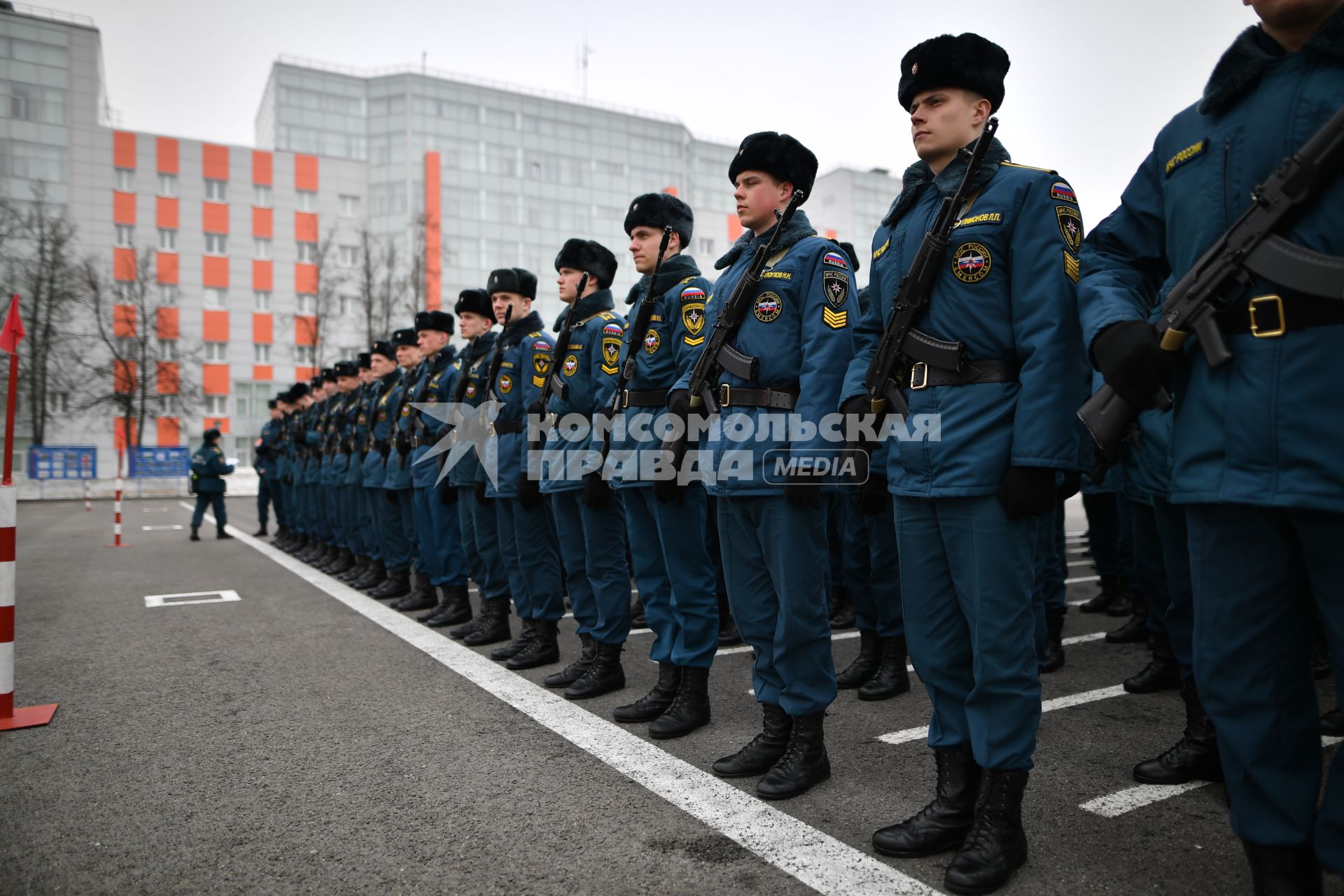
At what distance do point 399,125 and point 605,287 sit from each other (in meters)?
47.6

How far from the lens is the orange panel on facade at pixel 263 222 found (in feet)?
134

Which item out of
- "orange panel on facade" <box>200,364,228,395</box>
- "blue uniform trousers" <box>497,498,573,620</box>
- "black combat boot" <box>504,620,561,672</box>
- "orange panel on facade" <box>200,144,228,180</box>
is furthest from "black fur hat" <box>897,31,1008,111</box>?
"orange panel on facade" <box>200,144,228,180</box>

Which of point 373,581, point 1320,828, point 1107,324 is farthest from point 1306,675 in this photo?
point 373,581

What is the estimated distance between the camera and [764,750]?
10.3 feet

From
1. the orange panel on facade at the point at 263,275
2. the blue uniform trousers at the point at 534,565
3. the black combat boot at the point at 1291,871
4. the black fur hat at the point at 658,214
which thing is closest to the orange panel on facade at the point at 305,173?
the orange panel on facade at the point at 263,275

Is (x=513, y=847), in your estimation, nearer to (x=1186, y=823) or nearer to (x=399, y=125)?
(x=1186, y=823)

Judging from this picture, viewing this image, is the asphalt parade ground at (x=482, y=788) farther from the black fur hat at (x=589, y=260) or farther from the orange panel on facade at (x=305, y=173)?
the orange panel on facade at (x=305, y=173)

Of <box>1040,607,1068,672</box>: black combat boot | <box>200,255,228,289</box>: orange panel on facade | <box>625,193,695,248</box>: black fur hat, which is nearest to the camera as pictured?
<box>625,193,695,248</box>: black fur hat

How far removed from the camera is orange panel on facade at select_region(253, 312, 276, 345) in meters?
40.8

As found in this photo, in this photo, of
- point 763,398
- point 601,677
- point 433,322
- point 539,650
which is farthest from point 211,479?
point 763,398

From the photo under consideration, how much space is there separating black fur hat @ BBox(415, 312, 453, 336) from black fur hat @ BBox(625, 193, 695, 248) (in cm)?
325

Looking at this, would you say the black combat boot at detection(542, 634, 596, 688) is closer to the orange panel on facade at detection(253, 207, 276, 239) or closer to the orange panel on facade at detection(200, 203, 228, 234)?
the orange panel on facade at detection(253, 207, 276, 239)

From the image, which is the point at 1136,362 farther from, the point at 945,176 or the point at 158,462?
the point at 158,462

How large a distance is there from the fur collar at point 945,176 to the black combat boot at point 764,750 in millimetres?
1836
